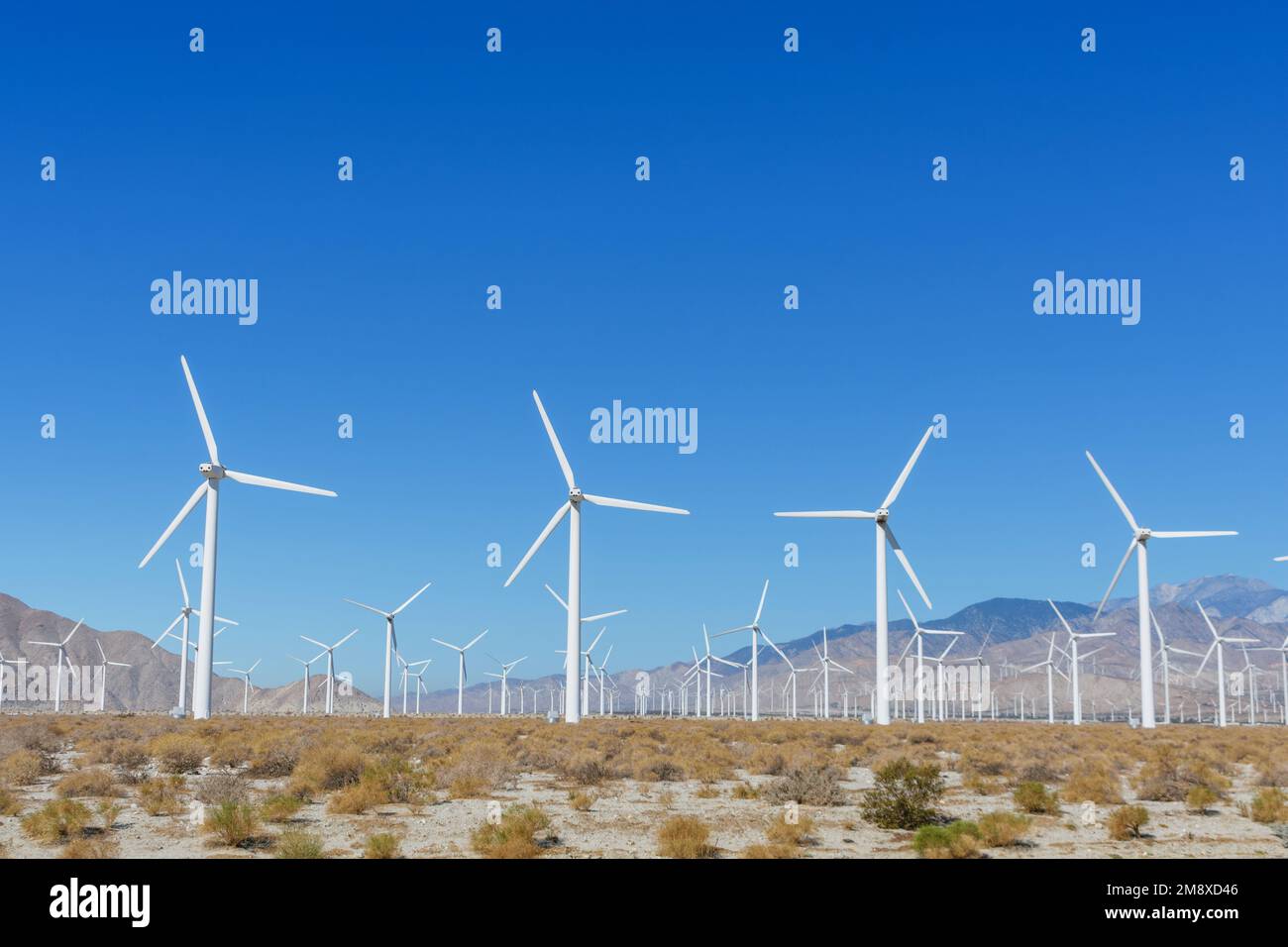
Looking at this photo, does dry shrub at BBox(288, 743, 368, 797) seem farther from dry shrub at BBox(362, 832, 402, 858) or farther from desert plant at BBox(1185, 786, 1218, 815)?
desert plant at BBox(1185, 786, 1218, 815)

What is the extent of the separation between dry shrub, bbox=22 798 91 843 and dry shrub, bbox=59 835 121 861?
58cm

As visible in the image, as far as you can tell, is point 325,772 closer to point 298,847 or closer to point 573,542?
point 298,847

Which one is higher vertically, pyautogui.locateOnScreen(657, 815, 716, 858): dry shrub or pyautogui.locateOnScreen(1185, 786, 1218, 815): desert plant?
pyautogui.locateOnScreen(657, 815, 716, 858): dry shrub

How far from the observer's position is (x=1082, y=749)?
41.0m

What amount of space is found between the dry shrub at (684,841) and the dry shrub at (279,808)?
7489 millimetres

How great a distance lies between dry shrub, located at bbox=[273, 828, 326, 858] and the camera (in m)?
16.3

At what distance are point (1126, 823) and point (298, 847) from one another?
48.7 ft

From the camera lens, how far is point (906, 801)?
21359mm

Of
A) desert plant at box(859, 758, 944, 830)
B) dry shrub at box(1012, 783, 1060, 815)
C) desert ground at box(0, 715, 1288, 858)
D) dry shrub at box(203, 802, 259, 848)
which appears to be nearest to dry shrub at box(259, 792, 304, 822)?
desert ground at box(0, 715, 1288, 858)

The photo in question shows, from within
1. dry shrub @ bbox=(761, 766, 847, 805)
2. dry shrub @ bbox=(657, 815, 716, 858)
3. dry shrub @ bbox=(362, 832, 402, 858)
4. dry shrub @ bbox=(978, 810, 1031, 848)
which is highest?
dry shrub @ bbox=(362, 832, 402, 858)

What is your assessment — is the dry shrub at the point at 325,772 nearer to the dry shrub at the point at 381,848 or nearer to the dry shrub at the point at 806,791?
the dry shrub at the point at 381,848
